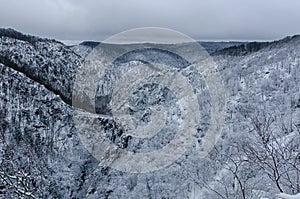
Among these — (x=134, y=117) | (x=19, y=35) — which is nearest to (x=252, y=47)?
(x=134, y=117)

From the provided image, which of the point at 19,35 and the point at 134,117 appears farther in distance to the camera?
the point at 19,35

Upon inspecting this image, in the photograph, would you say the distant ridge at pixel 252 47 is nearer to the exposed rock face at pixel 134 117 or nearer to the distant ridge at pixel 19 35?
the exposed rock face at pixel 134 117

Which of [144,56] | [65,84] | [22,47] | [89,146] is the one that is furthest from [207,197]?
[144,56]

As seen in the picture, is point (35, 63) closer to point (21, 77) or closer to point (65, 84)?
point (65, 84)

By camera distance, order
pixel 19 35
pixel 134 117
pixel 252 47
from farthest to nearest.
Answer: pixel 19 35 → pixel 252 47 → pixel 134 117

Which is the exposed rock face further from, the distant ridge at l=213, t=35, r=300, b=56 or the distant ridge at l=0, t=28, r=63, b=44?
the distant ridge at l=0, t=28, r=63, b=44

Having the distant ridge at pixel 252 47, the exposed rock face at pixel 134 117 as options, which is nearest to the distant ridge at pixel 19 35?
the exposed rock face at pixel 134 117

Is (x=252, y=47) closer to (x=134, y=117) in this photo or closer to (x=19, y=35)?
(x=134, y=117)

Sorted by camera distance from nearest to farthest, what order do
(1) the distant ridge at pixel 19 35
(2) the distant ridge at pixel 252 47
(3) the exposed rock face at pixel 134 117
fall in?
(3) the exposed rock face at pixel 134 117
(2) the distant ridge at pixel 252 47
(1) the distant ridge at pixel 19 35
